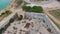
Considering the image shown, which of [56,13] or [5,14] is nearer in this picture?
[56,13]

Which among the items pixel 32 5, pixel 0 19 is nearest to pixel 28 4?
pixel 32 5

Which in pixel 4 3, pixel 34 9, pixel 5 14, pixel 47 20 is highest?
pixel 4 3

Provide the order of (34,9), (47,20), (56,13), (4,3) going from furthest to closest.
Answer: (4,3) → (34,9) → (56,13) → (47,20)

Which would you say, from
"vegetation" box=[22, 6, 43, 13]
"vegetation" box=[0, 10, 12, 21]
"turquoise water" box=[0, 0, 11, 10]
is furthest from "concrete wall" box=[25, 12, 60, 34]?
"turquoise water" box=[0, 0, 11, 10]

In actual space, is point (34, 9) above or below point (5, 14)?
below

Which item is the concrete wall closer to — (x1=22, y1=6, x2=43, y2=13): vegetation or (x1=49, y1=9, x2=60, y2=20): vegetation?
(x1=22, y1=6, x2=43, y2=13): vegetation

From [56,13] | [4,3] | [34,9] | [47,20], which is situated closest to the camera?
[47,20]

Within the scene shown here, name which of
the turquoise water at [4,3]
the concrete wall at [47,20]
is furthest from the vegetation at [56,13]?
the turquoise water at [4,3]

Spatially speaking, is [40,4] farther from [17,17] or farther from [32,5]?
[17,17]

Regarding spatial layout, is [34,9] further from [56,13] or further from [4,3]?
[4,3]

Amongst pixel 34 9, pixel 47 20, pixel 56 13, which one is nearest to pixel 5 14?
pixel 34 9

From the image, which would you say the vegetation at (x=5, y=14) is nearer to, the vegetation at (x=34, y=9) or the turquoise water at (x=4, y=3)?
the vegetation at (x=34, y=9)
